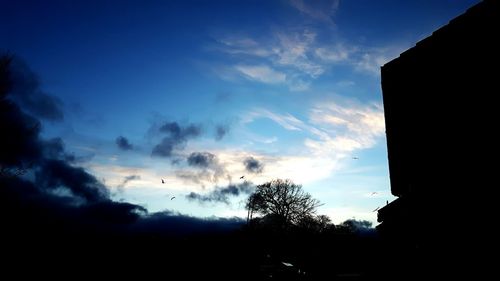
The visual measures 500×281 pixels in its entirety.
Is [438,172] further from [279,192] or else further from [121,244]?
[279,192]

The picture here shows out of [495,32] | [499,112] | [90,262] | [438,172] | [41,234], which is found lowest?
[90,262]

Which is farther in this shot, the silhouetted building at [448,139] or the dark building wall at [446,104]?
the dark building wall at [446,104]

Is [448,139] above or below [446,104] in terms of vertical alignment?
below

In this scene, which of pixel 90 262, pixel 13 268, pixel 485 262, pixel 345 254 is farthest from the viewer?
pixel 345 254

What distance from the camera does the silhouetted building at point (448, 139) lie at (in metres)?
5.29

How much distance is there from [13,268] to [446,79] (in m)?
23.7

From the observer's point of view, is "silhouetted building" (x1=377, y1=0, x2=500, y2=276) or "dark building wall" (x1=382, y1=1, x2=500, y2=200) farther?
"dark building wall" (x1=382, y1=1, x2=500, y2=200)

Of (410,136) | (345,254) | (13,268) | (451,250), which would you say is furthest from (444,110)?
(345,254)

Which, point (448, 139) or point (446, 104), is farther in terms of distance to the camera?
point (446, 104)

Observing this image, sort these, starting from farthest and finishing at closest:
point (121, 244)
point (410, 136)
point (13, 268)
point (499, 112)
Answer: point (121, 244)
point (13, 268)
point (410, 136)
point (499, 112)

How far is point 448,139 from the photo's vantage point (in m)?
6.18

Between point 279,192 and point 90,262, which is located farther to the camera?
point 279,192

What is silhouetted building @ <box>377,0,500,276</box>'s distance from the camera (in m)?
5.29

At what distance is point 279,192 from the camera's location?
48.7 m
